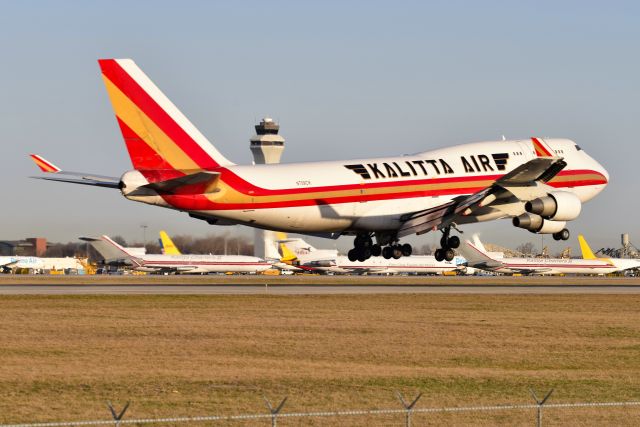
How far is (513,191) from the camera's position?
5956cm

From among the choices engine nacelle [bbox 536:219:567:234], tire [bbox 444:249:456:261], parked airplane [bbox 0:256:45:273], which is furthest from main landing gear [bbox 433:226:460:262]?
parked airplane [bbox 0:256:45:273]

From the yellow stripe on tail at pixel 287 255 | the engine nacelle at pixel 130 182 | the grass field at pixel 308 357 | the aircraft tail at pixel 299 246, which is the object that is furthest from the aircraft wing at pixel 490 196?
the aircraft tail at pixel 299 246

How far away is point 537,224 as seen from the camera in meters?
60.8

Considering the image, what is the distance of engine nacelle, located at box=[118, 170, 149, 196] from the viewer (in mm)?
Answer: 52094

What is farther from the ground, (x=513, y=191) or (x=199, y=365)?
(x=513, y=191)

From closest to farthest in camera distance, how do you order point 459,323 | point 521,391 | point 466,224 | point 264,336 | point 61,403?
point 61,403
point 521,391
point 264,336
point 459,323
point 466,224

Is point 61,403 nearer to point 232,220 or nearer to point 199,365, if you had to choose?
point 199,365

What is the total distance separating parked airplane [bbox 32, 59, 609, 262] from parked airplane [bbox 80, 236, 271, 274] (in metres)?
93.1

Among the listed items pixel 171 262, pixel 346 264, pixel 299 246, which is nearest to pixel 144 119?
pixel 171 262

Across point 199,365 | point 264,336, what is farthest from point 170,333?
point 199,365

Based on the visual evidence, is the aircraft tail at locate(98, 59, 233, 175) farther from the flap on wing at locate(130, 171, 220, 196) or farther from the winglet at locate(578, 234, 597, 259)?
the winglet at locate(578, 234, 597, 259)

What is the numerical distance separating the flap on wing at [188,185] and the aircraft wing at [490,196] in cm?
1265

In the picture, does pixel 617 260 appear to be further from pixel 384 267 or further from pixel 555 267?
pixel 384 267

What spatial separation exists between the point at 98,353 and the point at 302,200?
2235cm
